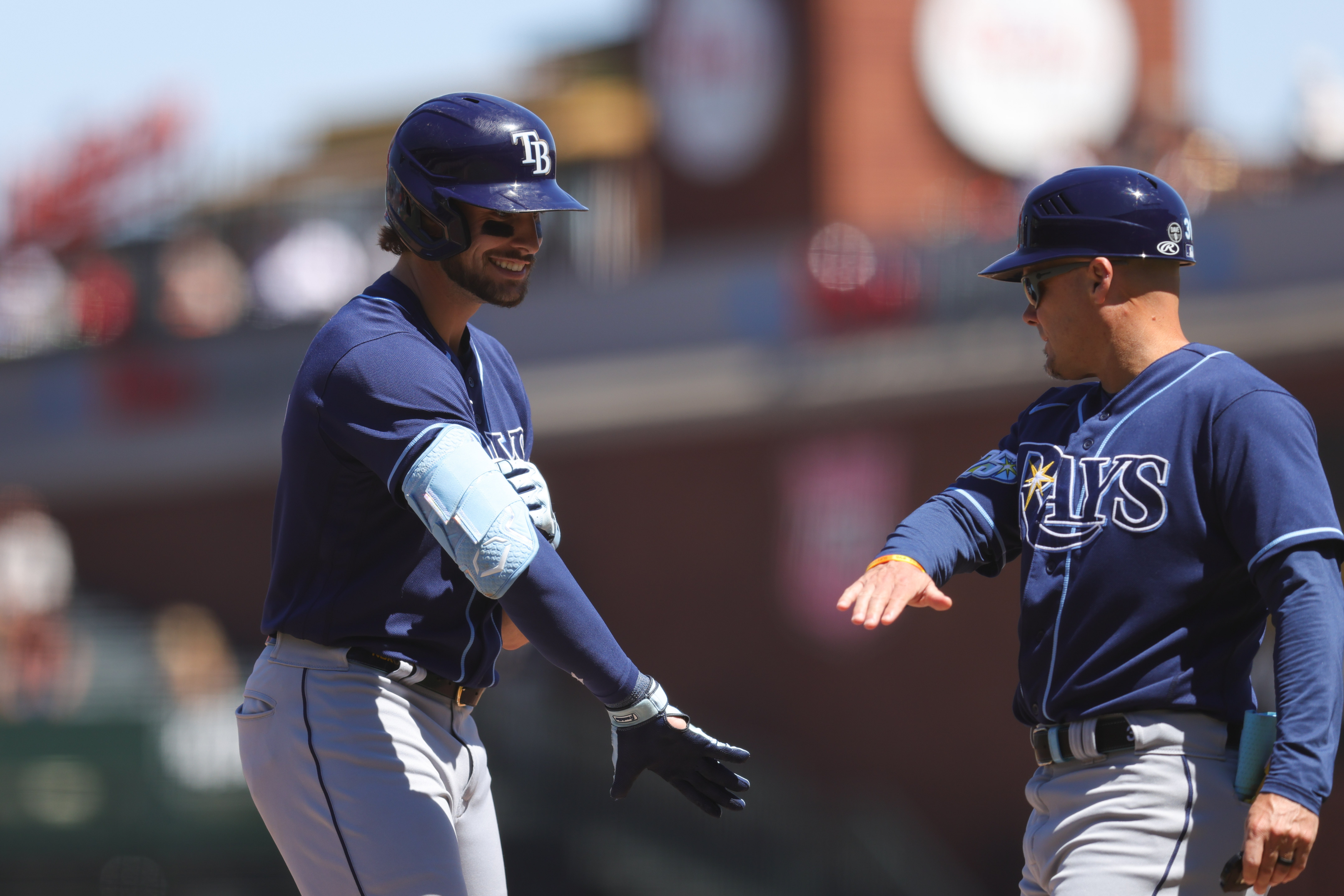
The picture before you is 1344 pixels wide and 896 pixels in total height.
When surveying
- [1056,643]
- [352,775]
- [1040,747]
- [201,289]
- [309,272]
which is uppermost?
[1056,643]

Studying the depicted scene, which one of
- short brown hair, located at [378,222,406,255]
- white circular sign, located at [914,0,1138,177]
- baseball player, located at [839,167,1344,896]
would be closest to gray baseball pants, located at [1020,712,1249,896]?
baseball player, located at [839,167,1344,896]

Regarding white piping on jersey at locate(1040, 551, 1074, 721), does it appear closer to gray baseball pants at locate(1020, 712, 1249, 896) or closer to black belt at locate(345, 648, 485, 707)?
gray baseball pants at locate(1020, 712, 1249, 896)

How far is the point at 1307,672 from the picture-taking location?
2.78 metres

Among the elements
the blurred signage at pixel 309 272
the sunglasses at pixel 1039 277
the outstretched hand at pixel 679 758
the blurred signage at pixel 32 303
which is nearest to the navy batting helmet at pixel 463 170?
the sunglasses at pixel 1039 277

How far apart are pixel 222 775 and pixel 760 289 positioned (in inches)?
263

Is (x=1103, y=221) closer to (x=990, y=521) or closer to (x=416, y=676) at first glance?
(x=990, y=521)

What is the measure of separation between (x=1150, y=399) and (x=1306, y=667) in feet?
1.92

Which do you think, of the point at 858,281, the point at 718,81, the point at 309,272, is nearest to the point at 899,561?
the point at 858,281

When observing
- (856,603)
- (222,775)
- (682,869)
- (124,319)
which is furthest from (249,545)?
(856,603)

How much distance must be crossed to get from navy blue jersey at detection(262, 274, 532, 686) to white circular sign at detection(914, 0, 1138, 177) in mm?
15220

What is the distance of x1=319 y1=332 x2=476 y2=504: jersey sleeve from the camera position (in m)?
2.94

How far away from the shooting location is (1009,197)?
15.2 metres

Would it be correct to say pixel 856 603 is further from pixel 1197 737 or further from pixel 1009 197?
pixel 1009 197

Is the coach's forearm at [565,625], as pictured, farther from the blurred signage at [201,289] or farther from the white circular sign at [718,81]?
the blurred signage at [201,289]
